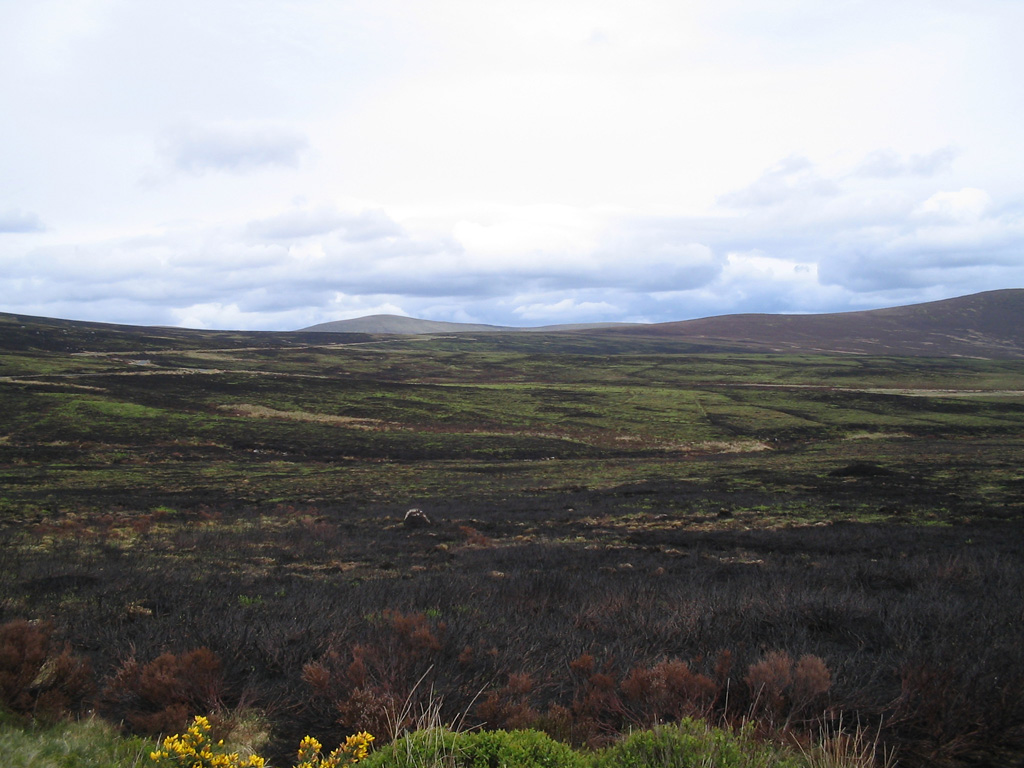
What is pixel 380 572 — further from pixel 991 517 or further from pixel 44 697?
pixel 991 517

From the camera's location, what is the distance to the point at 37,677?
→ 5.39 meters

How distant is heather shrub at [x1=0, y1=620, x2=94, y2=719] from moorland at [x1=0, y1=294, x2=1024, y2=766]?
3 centimetres

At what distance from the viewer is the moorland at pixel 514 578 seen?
5379mm

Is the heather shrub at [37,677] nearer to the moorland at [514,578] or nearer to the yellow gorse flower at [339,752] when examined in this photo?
the moorland at [514,578]

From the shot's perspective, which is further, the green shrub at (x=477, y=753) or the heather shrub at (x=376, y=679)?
the heather shrub at (x=376, y=679)

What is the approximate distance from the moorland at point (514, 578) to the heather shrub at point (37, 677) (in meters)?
0.03

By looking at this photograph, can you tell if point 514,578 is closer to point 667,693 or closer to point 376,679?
point 376,679

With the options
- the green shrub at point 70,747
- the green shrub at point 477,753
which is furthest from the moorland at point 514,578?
the green shrub at point 477,753

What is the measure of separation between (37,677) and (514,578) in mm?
8471

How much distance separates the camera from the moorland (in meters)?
5.38

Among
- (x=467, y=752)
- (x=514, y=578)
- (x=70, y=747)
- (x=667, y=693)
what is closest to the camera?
(x=467, y=752)

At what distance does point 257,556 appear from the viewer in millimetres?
15602

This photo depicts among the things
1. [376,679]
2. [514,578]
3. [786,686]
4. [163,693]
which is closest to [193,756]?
[163,693]

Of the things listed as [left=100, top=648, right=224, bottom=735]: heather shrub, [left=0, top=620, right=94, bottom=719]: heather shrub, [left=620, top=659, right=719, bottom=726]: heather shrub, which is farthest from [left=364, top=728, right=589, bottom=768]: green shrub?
[left=0, top=620, right=94, bottom=719]: heather shrub
